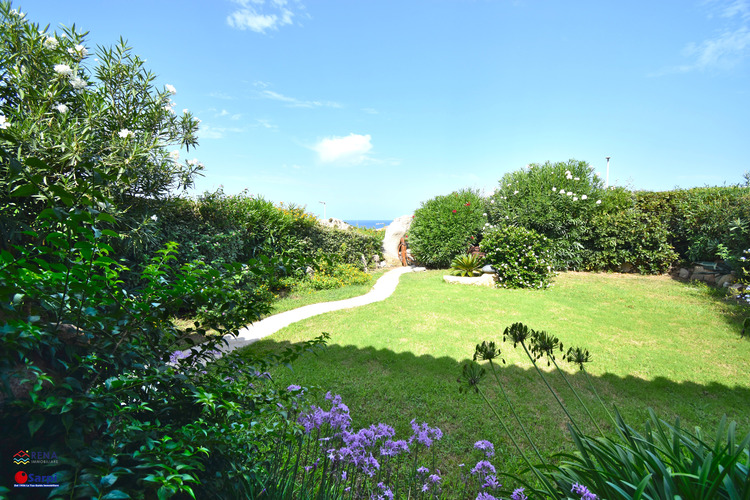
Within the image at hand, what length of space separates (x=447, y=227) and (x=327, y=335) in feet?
37.1

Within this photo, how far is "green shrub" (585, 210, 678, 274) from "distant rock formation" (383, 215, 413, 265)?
778 cm

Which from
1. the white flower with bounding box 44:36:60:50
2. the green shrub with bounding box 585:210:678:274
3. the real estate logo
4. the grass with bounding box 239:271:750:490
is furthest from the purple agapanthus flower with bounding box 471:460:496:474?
the green shrub with bounding box 585:210:678:274

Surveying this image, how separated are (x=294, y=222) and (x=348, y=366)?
18.4ft

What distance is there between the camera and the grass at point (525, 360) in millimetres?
3492

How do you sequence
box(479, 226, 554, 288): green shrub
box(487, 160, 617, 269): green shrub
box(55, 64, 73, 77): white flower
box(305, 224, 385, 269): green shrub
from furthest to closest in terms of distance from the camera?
1. box(487, 160, 617, 269): green shrub
2. box(305, 224, 385, 269): green shrub
3. box(479, 226, 554, 288): green shrub
4. box(55, 64, 73, 77): white flower

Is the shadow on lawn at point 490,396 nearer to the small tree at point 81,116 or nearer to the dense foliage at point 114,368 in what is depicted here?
the dense foliage at point 114,368

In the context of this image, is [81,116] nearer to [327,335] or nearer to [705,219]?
[327,335]

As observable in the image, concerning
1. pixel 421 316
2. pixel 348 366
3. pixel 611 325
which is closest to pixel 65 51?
pixel 348 366

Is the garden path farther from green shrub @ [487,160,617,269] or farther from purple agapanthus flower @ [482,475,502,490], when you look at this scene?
green shrub @ [487,160,617,269]

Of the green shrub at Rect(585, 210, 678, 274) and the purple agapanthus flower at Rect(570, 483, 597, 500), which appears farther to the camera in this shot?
the green shrub at Rect(585, 210, 678, 274)

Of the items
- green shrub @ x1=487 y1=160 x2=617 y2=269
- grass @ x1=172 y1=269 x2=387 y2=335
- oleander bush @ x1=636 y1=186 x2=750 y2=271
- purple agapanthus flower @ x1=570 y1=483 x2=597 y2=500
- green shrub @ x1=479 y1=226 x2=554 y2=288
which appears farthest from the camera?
green shrub @ x1=487 y1=160 x2=617 y2=269

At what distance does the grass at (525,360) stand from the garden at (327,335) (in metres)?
0.04

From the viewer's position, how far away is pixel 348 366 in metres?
4.68

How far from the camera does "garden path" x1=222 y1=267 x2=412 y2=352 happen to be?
5754mm
